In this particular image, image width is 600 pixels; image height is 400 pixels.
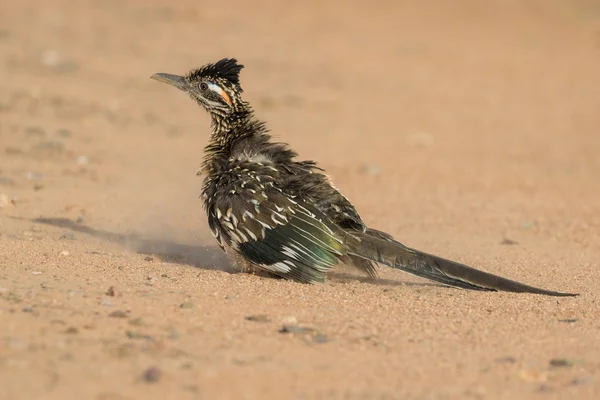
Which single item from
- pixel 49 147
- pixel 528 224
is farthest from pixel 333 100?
pixel 528 224

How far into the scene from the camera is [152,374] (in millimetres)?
4805

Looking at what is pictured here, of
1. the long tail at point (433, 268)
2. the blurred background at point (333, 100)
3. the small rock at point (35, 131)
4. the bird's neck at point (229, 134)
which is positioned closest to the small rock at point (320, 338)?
the long tail at point (433, 268)

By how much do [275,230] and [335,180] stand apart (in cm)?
510

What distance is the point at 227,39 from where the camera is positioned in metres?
20.5

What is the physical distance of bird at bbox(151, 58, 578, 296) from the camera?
23.5 ft

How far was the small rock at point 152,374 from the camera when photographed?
4.77 m

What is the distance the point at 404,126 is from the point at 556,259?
291 inches

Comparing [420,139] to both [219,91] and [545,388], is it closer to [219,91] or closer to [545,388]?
[219,91]

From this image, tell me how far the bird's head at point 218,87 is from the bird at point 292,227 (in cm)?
36

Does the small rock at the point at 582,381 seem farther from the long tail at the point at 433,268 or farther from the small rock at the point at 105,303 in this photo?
the small rock at the point at 105,303

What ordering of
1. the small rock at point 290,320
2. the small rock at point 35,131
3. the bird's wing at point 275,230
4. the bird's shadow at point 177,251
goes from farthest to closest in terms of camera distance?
1. the small rock at point 35,131
2. the bird's shadow at point 177,251
3. the bird's wing at point 275,230
4. the small rock at point 290,320

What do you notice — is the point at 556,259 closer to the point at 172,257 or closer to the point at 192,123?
the point at 172,257

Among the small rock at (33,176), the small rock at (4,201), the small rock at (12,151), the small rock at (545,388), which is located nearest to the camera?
the small rock at (545,388)

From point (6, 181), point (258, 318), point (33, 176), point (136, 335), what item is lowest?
point (136, 335)
